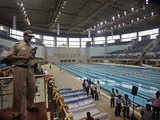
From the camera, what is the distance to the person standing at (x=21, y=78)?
4.30 feet

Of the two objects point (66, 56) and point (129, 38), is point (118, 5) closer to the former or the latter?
point (129, 38)

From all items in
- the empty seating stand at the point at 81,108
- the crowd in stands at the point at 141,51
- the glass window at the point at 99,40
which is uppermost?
the glass window at the point at 99,40

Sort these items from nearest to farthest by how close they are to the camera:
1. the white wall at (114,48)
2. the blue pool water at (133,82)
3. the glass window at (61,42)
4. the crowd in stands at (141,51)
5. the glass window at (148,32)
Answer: the blue pool water at (133,82)
the crowd in stands at (141,51)
the glass window at (148,32)
the white wall at (114,48)
the glass window at (61,42)

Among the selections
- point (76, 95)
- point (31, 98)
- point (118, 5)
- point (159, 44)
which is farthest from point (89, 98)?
point (159, 44)

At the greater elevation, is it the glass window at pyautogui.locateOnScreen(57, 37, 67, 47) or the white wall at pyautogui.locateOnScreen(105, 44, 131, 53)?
the glass window at pyautogui.locateOnScreen(57, 37, 67, 47)

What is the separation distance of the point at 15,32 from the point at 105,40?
26577 mm

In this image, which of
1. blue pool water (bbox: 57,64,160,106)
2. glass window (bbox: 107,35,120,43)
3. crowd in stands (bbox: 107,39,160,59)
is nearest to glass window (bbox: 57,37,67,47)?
glass window (bbox: 107,35,120,43)

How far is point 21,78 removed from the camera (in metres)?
1.33

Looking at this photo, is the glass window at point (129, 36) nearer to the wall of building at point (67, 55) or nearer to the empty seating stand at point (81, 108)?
the wall of building at point (67, 55)

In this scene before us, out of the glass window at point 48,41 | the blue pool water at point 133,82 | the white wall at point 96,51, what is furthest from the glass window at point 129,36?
the glass window at point 48,41

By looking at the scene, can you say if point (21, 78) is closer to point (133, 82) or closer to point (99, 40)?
point (133, 82)

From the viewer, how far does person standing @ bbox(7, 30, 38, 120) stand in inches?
51.6

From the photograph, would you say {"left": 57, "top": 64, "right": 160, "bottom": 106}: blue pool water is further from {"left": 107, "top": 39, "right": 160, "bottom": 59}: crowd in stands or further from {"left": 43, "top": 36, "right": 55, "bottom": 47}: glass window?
{"left": 43, "top": 36, "right": 55, "bottom": 47}: glass window

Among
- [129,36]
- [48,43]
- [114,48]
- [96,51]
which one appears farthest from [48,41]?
[129,36]
